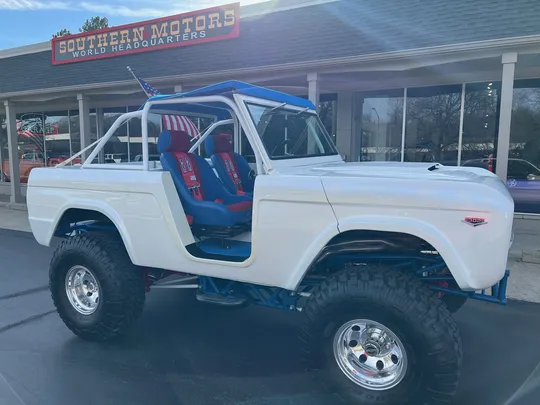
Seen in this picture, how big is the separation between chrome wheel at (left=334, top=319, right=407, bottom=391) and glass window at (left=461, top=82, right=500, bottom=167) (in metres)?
7.90

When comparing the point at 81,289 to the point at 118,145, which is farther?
the point at 118,145

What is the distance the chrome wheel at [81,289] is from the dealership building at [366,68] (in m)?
2.17

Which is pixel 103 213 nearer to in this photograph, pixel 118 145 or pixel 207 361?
pixel 207 361

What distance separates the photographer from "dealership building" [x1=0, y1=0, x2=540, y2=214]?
23.3 ft

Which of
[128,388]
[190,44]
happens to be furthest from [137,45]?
[128,388]

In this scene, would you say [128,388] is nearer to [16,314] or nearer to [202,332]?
[202,332]

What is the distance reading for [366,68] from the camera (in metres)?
7.77

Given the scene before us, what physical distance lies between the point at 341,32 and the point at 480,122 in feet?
12.4

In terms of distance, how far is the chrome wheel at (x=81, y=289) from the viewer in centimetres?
416

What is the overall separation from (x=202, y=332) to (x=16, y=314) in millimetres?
2078

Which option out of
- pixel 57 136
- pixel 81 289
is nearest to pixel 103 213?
pixel 81 289

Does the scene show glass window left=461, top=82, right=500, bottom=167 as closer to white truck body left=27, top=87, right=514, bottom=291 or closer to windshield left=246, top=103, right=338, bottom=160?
windshield left=246, top=103, right=338, bottom=160

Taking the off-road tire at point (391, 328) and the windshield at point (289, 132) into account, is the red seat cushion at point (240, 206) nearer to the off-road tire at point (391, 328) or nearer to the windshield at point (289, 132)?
the windshield at point (289, 132)

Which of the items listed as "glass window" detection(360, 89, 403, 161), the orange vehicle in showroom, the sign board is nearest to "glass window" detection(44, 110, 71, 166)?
the orange vehicle in showroom
